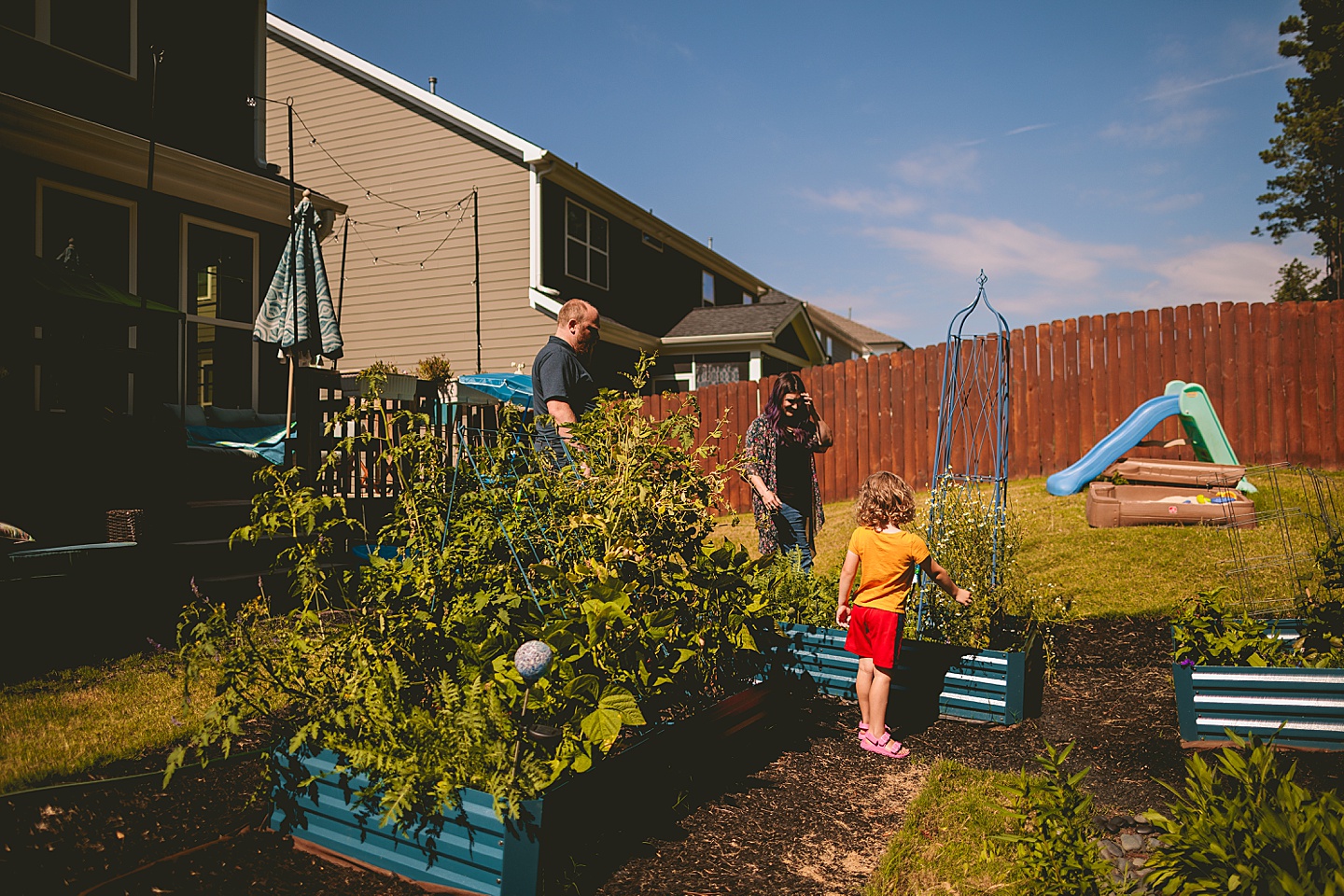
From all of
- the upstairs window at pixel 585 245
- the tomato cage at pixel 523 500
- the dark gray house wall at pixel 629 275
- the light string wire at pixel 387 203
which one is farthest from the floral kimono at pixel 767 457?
the light string wire at pixel 387 203

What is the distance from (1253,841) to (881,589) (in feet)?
6.48

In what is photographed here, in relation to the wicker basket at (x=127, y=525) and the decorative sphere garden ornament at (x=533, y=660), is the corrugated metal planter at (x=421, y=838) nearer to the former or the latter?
the decorative sphere garden ornament at (x=533, y=660)

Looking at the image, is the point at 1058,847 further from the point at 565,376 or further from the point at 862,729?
the point at 565,376

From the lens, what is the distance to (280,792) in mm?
2588

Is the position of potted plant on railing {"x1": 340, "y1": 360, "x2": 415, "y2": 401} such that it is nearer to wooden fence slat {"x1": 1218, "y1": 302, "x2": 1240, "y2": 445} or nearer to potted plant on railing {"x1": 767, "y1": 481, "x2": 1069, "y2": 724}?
potted plant on railing {"x1": 767, "y1": 481, "x2": 1069, "y2": 724}

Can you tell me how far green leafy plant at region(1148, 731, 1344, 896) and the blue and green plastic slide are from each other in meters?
8.22

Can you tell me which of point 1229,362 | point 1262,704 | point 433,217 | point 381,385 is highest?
point 433,217

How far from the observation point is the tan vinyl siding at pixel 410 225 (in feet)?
49.7

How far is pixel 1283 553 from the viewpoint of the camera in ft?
19.6

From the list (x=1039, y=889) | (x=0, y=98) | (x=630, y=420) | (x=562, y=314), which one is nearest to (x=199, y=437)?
(x=0, y=98)

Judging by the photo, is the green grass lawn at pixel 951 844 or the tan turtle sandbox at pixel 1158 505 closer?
the green grass lawn at pixel 951 844

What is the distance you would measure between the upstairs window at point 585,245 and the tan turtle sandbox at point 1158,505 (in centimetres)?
1093

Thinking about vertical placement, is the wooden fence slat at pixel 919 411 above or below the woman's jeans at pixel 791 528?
above

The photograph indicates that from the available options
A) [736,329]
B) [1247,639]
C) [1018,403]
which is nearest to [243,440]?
[1247,639]
